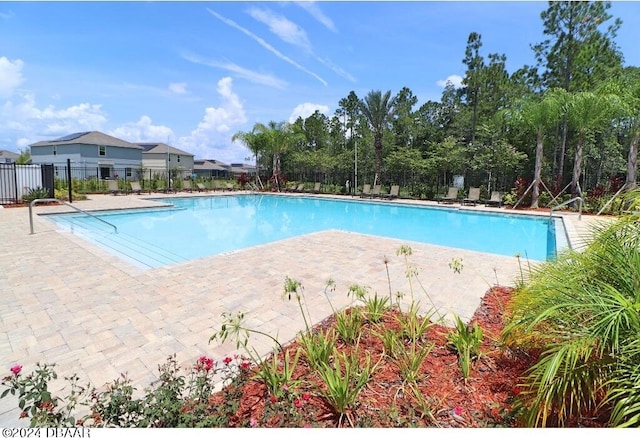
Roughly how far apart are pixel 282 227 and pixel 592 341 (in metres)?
11.4

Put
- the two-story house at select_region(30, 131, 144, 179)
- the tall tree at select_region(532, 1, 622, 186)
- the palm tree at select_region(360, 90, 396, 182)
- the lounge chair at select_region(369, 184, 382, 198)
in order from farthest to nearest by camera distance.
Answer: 1. the two-story house at select_region(30, 131, 144, 179)
2. the lounge chair at select_region(369, 184, 382, 198)
3. the palm tree at select_region(360, 90, 396, 182)
4. the tall tree at select_region(532, 1, 622, 186)

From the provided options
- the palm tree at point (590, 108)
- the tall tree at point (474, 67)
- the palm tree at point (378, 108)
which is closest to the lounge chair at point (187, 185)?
the palm tree at point (378, 108)

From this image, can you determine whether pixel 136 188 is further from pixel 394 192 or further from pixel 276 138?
pixel 394 192

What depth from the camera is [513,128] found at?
1891cm

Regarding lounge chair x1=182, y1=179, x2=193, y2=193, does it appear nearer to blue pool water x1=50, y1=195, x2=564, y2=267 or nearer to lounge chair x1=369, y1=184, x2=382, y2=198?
blue pool water x1=50, y1=195, x2=564, y2=267

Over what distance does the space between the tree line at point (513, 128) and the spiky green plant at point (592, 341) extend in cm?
1421

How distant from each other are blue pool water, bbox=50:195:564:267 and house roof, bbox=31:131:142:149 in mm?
23385

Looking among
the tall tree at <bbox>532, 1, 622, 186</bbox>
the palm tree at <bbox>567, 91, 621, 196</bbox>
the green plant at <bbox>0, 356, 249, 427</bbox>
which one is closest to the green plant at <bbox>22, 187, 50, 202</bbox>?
the green plant at <bbox>0, 356, 249, 427</bbox>

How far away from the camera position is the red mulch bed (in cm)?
211

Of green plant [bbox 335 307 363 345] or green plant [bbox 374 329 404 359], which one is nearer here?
green plant [bbox 374 329 404 359]

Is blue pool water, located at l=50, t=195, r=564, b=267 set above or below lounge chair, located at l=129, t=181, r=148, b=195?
below

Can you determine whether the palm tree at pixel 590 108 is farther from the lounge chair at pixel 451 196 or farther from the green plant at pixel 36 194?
the green plant at pixel 36 194

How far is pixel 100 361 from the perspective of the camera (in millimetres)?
2977

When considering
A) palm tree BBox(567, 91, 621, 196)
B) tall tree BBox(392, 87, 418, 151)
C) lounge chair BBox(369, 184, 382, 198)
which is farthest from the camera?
tall tree BBox(392, 87, 418, 151)
